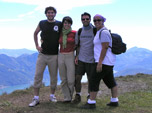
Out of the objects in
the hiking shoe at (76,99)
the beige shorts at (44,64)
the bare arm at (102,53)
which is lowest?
the hiking shoe at (76,99)

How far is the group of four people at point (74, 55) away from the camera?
558 cm

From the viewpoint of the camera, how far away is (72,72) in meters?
6.36

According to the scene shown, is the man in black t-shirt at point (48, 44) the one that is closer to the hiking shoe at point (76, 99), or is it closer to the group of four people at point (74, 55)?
the group of four people at point (74, 55)

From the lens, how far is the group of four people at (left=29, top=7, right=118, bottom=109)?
5578 millimetres

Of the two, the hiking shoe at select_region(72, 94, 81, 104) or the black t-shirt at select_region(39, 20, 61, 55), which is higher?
the black t-shirt at select_region(39, 20, 61, 55)

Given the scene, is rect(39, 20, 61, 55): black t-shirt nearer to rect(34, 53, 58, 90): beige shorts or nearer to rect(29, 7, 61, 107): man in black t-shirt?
rect(29, 7, 61, 107): man in black t-shirt

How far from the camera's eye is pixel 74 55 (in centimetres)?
647

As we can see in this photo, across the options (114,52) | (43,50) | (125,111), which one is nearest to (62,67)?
(43,50)

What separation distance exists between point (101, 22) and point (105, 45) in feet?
2.13

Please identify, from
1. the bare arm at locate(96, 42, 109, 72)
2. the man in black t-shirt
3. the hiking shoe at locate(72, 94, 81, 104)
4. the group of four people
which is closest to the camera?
the bare arm at locate(96, 42, 109, 72)

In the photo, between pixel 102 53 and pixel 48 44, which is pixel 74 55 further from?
pixel 102 53

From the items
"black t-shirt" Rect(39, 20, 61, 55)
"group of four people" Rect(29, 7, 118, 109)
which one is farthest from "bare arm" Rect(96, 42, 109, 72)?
"black t-shirt" Rect(39, 20, 61, 55)

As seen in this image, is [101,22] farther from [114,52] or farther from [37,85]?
[37,85]

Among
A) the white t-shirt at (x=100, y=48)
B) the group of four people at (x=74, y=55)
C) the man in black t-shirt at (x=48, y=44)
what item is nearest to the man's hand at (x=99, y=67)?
the group of four people at (x=74, y=55)
